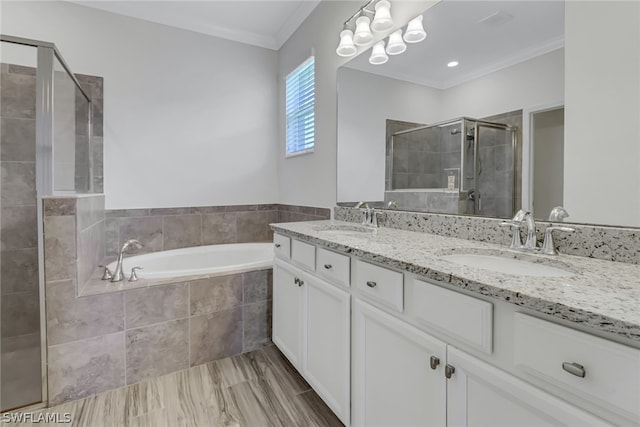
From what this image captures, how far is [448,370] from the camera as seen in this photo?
2.82 ft

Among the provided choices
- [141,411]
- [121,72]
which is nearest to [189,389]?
[141,411]

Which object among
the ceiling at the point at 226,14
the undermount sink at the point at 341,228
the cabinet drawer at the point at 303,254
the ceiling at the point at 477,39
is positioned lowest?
the cabinet drawer at the point at 303,254

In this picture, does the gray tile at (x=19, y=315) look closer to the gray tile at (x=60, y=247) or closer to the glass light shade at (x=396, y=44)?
the gray tile at (x=60, y=247)

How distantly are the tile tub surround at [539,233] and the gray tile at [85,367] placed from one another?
1.70m

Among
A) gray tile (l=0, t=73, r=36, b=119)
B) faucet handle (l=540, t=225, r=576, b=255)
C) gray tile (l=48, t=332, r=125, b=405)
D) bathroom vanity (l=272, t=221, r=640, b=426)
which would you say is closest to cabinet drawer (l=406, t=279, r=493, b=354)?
bathroom vanity (l=272, t=221, r=640, b=426)

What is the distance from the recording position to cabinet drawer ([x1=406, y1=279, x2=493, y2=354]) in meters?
0.77

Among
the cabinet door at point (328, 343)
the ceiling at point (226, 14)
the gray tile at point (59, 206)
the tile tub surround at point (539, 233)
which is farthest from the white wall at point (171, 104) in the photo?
the cabinet door at point (328, 343)

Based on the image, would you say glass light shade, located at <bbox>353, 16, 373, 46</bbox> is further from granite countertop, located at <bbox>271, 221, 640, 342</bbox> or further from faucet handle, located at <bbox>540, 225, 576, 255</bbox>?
faucet handle, located at <bbox>540, 225, 576, 255</bbox>

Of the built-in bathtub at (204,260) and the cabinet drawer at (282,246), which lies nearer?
the cabinet drawer at (282,246)

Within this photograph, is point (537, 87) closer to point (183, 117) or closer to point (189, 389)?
point (189, 389)

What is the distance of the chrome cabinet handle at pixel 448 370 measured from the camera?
33.5 inches

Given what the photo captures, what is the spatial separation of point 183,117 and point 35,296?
175cm

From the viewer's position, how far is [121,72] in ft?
8.46

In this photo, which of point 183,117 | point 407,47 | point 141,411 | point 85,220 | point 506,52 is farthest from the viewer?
point 183,117
